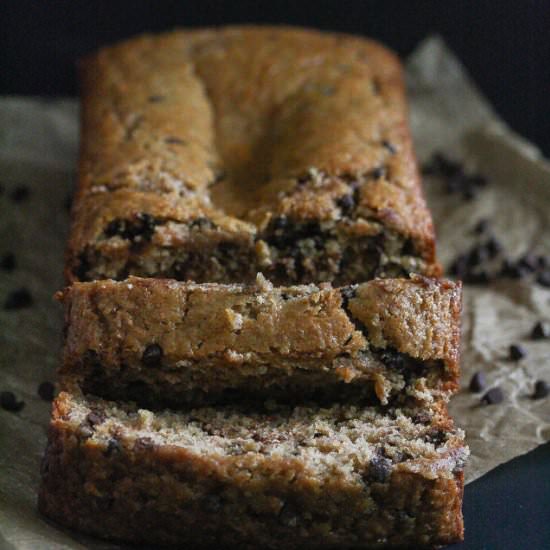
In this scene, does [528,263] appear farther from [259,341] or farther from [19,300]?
[19,300]

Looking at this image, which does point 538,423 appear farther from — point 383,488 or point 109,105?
point 109,105

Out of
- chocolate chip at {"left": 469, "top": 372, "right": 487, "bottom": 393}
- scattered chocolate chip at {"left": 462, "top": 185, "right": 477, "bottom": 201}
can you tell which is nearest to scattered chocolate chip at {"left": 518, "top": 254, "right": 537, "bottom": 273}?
scattered chocolate chip at {"left": 462, "top": 185, "right": 477, "bottom": 201}

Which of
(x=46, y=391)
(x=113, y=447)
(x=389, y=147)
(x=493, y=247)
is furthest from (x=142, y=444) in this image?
(x=493, y=247)

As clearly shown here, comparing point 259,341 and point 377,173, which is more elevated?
point 377,173

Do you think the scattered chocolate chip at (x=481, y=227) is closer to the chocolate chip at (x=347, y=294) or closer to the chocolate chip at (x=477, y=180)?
the chocolate chip at (x=477, y=180)

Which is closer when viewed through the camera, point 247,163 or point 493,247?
point 247,163

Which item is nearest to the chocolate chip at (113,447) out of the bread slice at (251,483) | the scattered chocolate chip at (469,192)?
the bread slice at (251,483)
